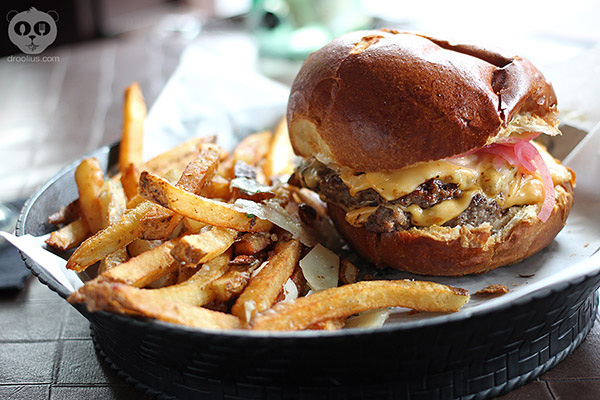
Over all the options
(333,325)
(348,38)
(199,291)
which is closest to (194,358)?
(199,291)

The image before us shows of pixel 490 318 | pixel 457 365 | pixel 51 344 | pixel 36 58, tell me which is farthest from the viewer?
pixel 36 58

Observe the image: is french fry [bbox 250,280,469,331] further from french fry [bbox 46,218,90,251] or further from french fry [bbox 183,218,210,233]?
french fry [bbox 46,218,90,251]

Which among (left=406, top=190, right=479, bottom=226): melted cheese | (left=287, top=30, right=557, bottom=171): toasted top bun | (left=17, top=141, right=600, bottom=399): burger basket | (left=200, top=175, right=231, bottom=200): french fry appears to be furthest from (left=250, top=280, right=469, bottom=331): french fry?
(left=200, top=175, right=231, bottom=200): french fry

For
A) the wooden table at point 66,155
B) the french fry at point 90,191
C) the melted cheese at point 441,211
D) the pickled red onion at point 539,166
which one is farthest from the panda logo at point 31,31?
the pickled red onion at point 539,166

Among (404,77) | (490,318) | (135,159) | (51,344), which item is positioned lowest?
(51,344)

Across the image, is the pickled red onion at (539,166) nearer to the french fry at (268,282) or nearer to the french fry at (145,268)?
the french fry at (268,282)

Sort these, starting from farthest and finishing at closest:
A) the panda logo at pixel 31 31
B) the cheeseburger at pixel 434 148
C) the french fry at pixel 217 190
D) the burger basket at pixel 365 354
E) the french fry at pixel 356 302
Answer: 1. the panda logo at pixel 31 31
2. the french fry at pixel 217 190
3. the cheeseburger at pixel 434 148
4. the french fry at pixel 356 302
5. the burger basket at pixel 365 354

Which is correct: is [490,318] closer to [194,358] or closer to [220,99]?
[194,358]
